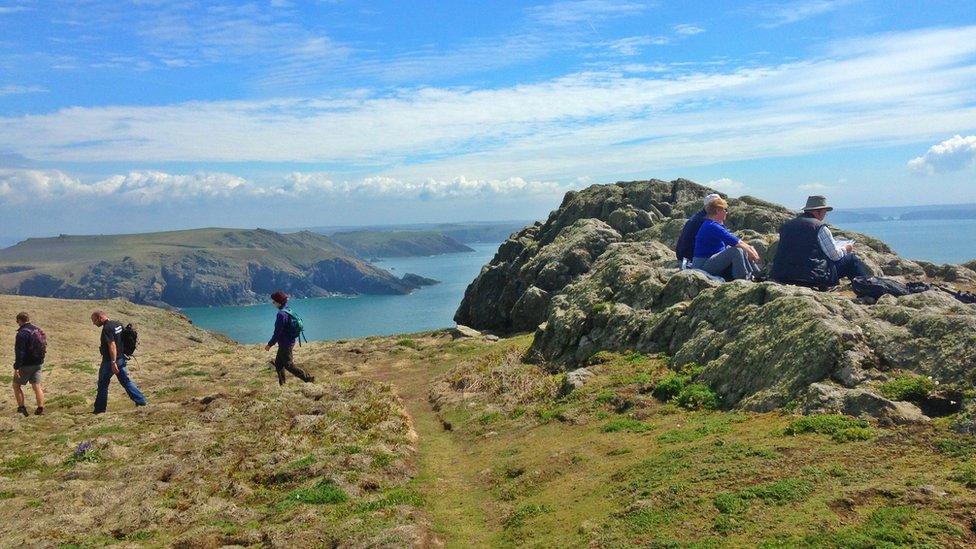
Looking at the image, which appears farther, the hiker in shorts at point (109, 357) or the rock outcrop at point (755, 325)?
the hiker in shorts at point (109, 357)

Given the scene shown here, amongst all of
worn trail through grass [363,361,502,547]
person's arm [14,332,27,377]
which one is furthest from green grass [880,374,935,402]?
person's arm [14,332,27,377]

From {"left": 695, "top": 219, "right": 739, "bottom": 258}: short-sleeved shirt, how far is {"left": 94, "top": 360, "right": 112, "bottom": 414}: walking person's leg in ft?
73.5

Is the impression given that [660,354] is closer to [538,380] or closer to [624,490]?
[538,380]

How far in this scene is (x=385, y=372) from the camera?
104 feet

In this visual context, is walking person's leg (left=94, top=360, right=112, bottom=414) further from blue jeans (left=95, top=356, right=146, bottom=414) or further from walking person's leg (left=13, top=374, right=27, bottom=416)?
walking person's leg (left=13, top=374, right=27, bottom=416)

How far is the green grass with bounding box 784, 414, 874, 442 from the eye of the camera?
10773mm

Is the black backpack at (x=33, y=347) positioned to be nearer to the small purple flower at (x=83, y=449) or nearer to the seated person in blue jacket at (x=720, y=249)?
the small purple flower at (x=83, y=449)

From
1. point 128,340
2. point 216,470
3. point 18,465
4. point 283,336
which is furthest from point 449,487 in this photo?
point 128,340

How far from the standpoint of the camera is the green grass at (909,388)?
11875 millimetres

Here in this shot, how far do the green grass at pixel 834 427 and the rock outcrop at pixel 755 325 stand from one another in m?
0.56

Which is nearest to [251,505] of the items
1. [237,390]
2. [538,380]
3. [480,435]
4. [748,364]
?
[480,435]

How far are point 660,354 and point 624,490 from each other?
31.2 feet

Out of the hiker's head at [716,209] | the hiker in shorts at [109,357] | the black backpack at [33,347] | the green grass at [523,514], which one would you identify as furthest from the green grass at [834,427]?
the black backpack at [33,347]

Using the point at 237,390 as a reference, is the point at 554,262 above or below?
above
